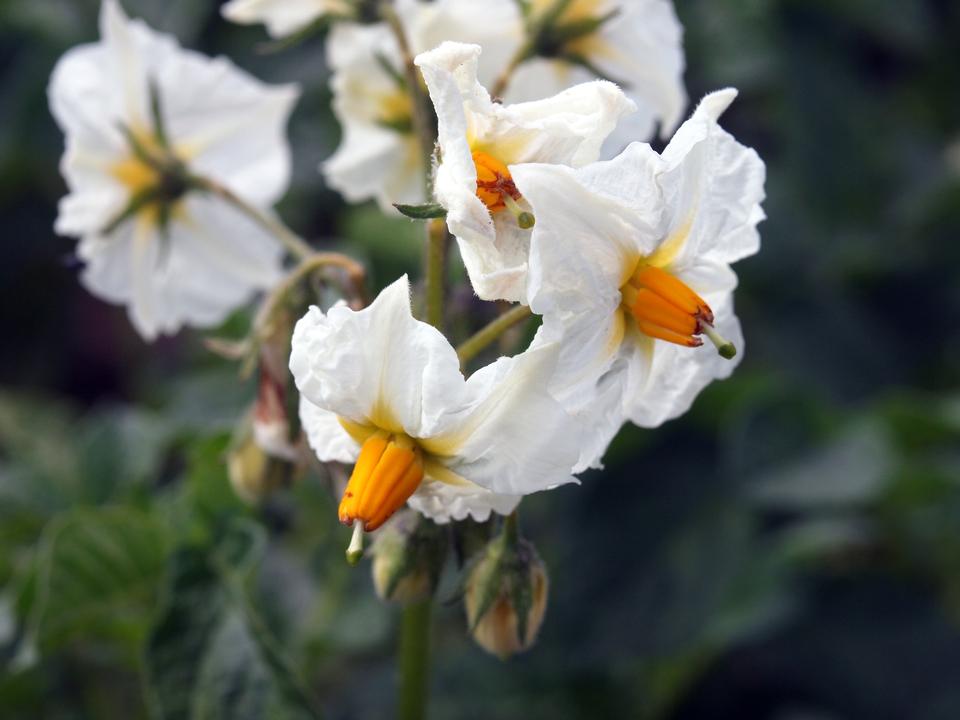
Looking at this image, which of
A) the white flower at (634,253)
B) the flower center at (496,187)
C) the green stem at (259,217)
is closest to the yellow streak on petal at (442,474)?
the white flower at (634,253)

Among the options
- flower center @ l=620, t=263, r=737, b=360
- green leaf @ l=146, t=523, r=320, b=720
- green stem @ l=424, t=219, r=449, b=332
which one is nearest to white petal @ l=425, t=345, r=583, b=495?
flower center @ l=620, t=263, r=737, b=360

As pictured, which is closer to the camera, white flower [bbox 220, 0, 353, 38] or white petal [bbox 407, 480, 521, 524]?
white petal [bbox 407, 480, 521, 524]

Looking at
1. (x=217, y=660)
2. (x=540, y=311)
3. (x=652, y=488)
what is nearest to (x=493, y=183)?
(x=540, y=311)

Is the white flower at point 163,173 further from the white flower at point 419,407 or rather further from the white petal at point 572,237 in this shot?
the white petal at point 572,237

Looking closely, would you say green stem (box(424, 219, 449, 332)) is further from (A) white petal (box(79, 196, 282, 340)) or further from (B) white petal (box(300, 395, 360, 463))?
(A) white petal (box(79, 196, 282, 340))

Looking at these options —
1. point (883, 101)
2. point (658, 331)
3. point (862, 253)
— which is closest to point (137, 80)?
point (658, 331)

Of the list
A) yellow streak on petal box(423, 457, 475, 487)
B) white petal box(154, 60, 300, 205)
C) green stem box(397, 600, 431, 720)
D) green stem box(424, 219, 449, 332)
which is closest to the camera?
yellow streak on petal box(423, 457, 475, 487)
